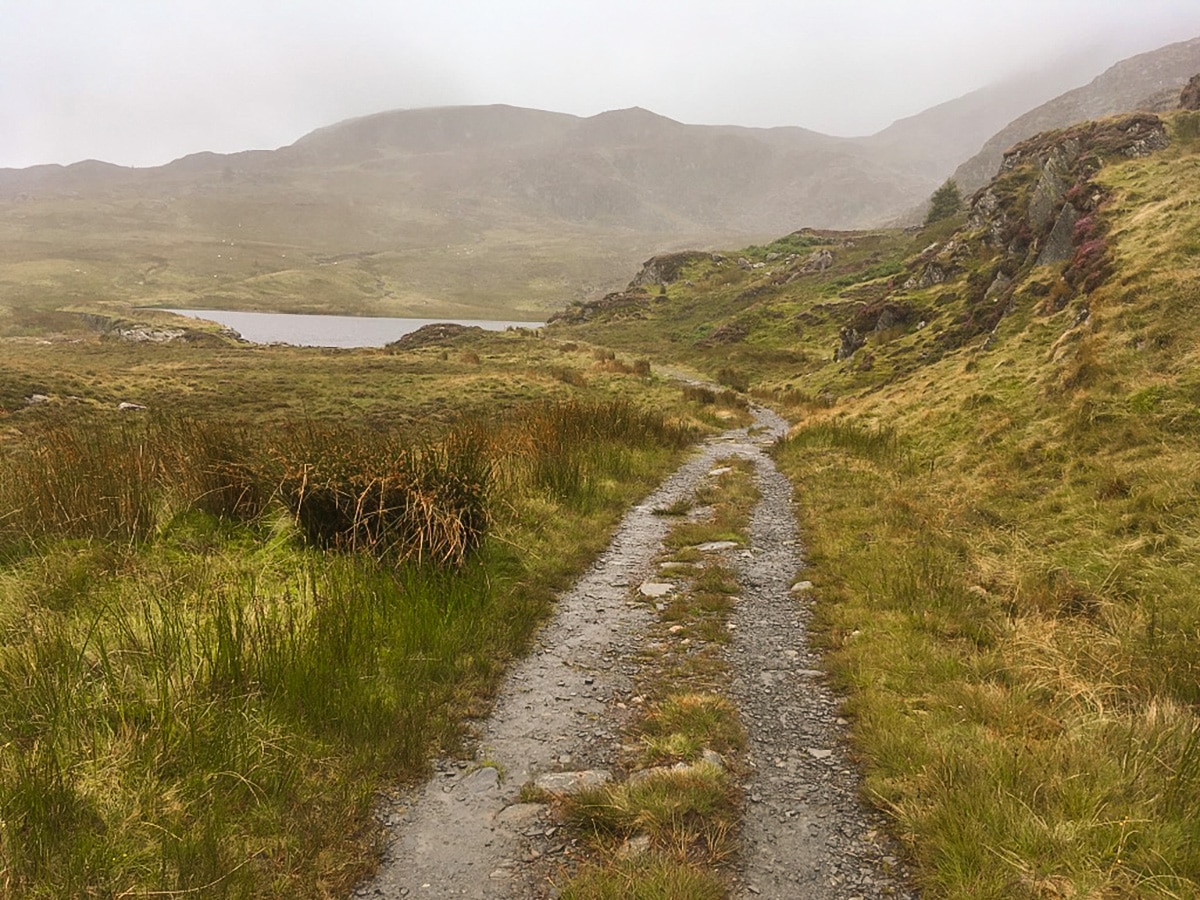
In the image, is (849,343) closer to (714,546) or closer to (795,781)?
(714,546)

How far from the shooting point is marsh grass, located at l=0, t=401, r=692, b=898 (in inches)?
119

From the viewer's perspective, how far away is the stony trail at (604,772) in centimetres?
327

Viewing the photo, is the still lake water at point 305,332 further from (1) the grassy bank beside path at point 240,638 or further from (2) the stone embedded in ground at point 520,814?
(2) the stone embedded in ground at point 520,814

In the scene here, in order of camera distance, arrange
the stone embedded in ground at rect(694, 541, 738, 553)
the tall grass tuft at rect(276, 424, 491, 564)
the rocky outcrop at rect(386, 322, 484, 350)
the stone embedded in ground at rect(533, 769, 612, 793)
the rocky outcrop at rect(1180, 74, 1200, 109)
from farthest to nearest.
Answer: the rocky outcrop at rect(386, 322, 484, 350)
the rocky outcrop at rect(1180, 74, 1200, 109)
the stone embedded in ground at rect(694, 541, 738, 553)
the tall grass tuft at rect(276, 424, 491, 564)
the stone embedded in ground at rect(533, 769, 612, 793)

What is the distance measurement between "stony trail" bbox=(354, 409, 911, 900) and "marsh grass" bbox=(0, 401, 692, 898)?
0.30 metres

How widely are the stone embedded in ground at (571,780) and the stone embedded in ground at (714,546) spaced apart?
528cm

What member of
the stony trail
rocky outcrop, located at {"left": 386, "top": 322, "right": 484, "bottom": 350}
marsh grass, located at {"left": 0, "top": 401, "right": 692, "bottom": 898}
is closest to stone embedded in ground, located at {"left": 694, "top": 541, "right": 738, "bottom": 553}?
marsh grass, located at {"left": 0, "top": 401, "right": 692, "bottom": 898}

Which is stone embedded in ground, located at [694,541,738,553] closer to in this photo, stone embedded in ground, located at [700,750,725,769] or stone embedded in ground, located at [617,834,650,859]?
stone embedded in ground, located at [700,750,725,769]

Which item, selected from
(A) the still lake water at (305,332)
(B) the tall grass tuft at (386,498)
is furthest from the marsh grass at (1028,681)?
(A) the still lake water at (305,332)

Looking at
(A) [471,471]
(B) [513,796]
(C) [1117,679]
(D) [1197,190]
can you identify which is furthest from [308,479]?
(D) [1197,190]

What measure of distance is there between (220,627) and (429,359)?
45363 mm

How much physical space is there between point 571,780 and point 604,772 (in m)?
0.24

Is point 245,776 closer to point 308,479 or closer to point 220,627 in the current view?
point 220,627

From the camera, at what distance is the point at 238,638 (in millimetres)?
4168
